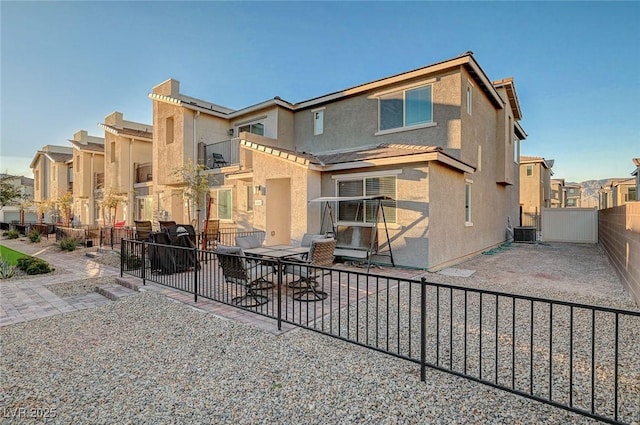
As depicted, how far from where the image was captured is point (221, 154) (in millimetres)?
18219

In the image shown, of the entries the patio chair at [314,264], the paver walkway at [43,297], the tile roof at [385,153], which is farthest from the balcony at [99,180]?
the patio chair at [314,264]

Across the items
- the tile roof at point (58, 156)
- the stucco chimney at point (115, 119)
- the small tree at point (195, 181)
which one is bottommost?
the small tree at point (195, 181)

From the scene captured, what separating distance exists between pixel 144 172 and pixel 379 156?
1873 cm

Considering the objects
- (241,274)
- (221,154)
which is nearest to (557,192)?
(221,154)

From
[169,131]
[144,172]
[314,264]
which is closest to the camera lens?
[314,264]

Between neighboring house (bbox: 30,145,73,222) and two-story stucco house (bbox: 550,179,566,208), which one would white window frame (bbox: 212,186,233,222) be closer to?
neighboring house (bbox: 30,145,73,222)

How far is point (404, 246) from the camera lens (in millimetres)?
10414

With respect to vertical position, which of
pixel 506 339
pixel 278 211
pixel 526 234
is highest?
pixel 278 211

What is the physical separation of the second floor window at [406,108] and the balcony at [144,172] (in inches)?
663

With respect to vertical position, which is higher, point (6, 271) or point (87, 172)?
point (87, 172)

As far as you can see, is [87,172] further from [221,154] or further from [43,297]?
[43,297]

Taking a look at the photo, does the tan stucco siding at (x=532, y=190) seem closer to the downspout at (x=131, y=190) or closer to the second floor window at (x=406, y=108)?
the second floor window at (x=406, y=108)

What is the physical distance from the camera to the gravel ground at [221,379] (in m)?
3.12

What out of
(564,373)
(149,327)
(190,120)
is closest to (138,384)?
(149,327)
